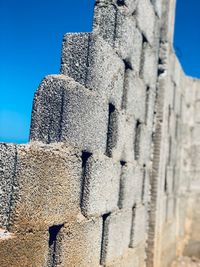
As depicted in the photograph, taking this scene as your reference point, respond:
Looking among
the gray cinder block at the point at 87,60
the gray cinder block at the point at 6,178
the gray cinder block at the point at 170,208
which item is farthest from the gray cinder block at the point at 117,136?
the gray cinder block at the point at 170,208

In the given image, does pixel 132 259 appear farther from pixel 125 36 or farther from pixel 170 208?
pixel 170 208

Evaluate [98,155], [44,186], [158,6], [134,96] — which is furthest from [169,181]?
→ [44,186]

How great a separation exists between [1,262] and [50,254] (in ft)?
1.98

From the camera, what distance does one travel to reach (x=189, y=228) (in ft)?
30.1

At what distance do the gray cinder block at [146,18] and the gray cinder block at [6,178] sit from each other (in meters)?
2.64

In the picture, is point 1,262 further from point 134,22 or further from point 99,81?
point 134,22

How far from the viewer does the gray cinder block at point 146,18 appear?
462cm

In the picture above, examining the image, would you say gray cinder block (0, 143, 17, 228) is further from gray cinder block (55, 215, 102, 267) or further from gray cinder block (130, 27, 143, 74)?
gray cinder block (130, 27, 143, 74)

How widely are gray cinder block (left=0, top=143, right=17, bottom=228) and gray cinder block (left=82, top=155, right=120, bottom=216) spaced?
36.3 inches

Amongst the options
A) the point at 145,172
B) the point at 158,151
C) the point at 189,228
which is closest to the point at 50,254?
the point at 145,172

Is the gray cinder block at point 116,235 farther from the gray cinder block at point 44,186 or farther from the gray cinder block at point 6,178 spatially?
the gray cinder block at point 6,178

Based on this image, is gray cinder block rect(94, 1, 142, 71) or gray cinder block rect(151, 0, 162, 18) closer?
gray cinder block rect(94, 1, 142, 71)

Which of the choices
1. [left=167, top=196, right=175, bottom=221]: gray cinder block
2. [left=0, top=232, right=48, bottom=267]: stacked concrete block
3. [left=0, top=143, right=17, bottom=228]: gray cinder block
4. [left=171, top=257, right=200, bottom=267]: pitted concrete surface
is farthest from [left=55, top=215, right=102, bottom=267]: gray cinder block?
[left=171, top=257, right=200, bottom=267]: pitted concrete surface

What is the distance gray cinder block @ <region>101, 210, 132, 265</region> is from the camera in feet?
12.6
